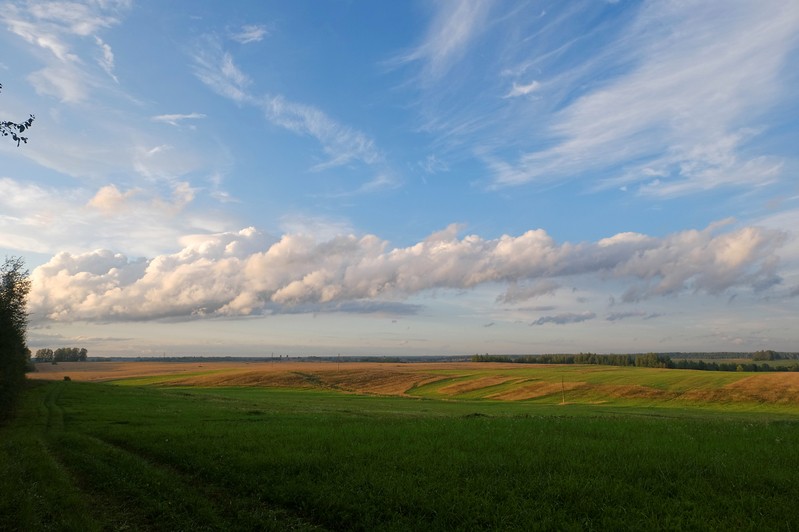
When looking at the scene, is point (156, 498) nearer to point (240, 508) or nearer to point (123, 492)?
point (123, 492)

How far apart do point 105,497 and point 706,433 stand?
22160 millimetres

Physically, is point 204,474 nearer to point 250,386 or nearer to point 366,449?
point 366,449

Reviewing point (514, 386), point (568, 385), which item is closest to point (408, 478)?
point (568, 385)

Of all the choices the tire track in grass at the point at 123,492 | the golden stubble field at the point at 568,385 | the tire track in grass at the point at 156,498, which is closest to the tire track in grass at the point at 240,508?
the tire track in grass at the point at 156,498

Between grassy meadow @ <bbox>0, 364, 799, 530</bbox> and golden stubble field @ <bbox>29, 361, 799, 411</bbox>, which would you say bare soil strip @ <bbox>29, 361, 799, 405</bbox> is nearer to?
golden stubble field @ <bbox>29, 361, 799, 411</bbox>

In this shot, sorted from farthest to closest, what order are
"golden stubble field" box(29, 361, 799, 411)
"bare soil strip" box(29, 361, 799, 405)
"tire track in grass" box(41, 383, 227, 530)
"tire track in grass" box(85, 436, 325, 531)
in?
1. "golden stubble field" box(29, 361, 799, 411)
2. "bare soil strip" box(29, 361, 799, 405)
3. "tire track in grass" box(41, 383, 227, 530)
4. "tire track in grass" box(85, 436, 325, 531)

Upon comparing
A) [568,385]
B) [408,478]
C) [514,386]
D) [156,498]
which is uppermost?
[408,478]

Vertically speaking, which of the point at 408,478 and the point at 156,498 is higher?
the point at 408,478

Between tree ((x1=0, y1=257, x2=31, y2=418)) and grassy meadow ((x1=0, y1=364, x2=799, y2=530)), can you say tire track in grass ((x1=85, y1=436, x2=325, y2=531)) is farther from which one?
tree ((x1=0, y1=257, x2=31, y2=418))

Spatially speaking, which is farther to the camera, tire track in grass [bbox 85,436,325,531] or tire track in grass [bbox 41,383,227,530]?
tire track in grass [bbox 41,383,227,530]

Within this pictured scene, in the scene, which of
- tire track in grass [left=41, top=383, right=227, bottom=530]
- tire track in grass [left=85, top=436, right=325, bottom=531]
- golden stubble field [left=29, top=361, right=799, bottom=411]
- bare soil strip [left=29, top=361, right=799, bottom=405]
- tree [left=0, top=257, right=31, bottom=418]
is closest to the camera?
tire track in grass [left=85, top=436, right=325, bottom=531]

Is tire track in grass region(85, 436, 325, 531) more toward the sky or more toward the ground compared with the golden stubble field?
more toward the sky

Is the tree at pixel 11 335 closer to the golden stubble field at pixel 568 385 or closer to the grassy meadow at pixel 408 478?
the grassy meadow at pixel 408 478

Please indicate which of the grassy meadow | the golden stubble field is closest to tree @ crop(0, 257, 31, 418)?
the grassy meadow
